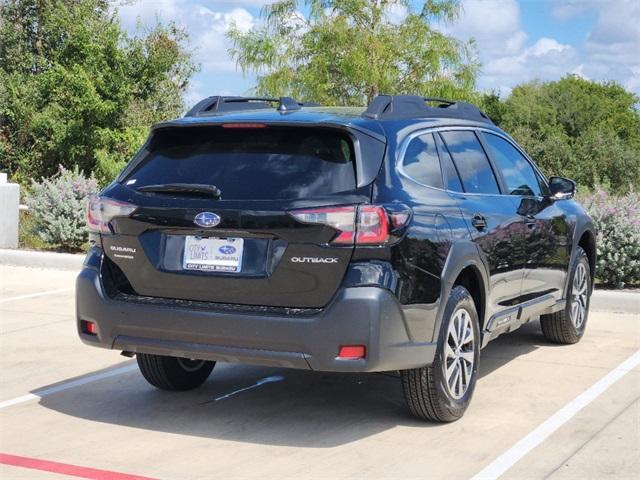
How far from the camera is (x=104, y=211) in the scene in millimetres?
5613

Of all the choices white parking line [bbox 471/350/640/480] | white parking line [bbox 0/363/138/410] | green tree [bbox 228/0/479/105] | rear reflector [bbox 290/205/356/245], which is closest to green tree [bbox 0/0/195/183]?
green tree [bbox 228/0/479/105]

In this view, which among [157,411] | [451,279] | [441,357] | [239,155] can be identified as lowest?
[157,411]

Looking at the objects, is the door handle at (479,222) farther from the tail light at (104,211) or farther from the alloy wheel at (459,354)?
the tail light at (104,211)

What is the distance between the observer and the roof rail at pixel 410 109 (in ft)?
18.7

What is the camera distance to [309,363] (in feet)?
16.6

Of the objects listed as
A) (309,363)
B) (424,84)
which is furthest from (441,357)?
(424,84)

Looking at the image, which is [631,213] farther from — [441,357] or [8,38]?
[8,38]

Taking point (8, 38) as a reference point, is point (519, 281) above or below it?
below

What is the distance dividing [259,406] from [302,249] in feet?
4.89

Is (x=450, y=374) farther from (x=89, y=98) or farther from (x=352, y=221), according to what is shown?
(x=89, y=98)

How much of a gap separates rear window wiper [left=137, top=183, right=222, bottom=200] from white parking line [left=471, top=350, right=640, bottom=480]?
6.35ft

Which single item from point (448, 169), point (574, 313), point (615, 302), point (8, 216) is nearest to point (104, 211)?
point (448, 169)

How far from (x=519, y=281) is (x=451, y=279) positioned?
1321mm

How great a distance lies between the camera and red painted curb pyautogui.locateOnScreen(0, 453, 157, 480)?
4816 mm
